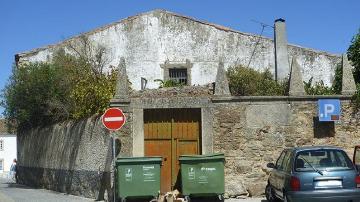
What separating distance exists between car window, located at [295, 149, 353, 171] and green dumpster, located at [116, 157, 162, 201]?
446cm

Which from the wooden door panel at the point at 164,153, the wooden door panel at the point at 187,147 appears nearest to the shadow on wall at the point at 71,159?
the wooden door panel at the point at 164,153

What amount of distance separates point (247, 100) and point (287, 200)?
480 centimetres

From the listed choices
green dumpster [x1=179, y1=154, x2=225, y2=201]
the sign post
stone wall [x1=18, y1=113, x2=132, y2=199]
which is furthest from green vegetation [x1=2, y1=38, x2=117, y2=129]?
green dumpster [x1=179, y1=154, x2=225, y2=201]

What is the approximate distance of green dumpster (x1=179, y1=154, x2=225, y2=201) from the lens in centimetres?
1416

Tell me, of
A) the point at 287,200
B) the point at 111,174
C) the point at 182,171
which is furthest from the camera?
the point at 111,174

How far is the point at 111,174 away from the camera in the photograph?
50.2ft

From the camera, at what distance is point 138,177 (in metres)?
14.2

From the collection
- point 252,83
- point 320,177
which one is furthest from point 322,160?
point 252,83

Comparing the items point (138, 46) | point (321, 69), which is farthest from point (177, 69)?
point (321, 69)

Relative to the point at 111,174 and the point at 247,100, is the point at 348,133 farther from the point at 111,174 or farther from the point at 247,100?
the point at 111,174

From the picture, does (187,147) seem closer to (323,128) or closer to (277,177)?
(277,177)

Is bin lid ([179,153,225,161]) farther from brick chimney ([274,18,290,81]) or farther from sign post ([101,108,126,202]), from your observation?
brick chimney ([274,18,290,81])

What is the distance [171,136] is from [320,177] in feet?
18.9

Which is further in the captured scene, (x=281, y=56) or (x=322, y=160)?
(x=281, y=56)
